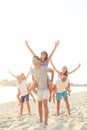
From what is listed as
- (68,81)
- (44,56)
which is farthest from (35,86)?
(68,81)

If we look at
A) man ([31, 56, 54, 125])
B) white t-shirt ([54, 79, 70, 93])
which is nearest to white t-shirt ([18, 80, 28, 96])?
white t-shirt ([54, 79, 70, 93])

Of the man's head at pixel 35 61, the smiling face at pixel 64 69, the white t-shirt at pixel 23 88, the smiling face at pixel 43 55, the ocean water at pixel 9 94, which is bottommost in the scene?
the ocean water at pixel 9 94

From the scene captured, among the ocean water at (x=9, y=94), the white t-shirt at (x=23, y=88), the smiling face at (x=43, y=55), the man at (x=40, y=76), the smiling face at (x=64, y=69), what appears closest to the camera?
the man at (x=40, y=76)

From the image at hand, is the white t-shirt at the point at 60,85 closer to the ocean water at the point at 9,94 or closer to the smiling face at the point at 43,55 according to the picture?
the smiling face at the point at 43,55

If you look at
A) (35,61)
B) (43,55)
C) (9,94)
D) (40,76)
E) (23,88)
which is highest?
(43,55)

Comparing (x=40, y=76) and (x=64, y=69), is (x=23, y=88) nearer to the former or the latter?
(x=64, y=69)

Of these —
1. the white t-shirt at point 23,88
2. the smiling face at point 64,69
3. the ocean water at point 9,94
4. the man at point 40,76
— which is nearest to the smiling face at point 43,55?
the man at point 40,76

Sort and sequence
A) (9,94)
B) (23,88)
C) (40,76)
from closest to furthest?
1. (40,76)
2. (23,88)
3. (9,94)

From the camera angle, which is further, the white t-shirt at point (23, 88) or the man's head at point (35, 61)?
the white t-shirt at point (23, 88)

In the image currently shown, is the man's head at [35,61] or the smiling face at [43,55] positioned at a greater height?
the smiling face at [43,55]

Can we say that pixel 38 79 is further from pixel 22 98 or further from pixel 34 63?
pixel 22 98

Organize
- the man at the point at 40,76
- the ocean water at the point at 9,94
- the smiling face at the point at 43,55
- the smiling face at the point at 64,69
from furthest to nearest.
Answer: the ocean water at the point at 9,94 → the smiling face at the point at 64,69 → the smiling face at the point at 43,55 → the man at the point at 40,76

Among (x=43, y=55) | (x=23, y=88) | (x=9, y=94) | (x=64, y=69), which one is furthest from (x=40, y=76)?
(x=9, y=94)

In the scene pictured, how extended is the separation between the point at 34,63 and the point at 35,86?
22.1 inches
